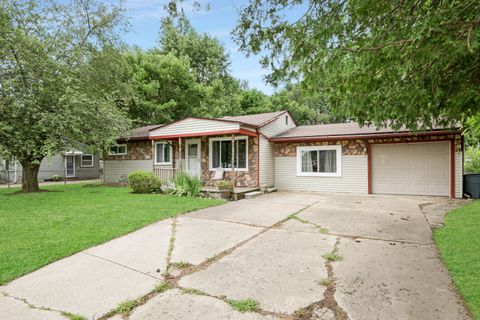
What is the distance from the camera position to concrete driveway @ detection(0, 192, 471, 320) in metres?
2.73

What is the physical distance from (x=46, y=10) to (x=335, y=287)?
579 inches

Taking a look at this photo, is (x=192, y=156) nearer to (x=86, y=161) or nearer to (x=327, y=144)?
(x=327, y=144)

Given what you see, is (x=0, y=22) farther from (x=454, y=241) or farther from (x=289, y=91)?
(x=289, y=91)

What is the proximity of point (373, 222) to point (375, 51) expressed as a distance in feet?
14.5

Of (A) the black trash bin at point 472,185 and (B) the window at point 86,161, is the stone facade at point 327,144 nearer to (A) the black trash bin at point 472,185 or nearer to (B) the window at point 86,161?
(A) the black trash bin at point 472,185

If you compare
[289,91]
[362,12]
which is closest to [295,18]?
[362,12]

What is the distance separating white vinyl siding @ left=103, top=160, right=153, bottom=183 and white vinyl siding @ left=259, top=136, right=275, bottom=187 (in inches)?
272

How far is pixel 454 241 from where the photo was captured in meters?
4.59

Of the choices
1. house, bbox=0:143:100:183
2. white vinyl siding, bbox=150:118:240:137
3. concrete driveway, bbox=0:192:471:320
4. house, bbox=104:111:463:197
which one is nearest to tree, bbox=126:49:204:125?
house, bbox=0:143:100:183

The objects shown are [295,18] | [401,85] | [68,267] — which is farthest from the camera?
[68,267]

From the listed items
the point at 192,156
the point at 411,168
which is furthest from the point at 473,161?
the point at 192,156

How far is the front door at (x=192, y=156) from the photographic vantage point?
13.5 metres

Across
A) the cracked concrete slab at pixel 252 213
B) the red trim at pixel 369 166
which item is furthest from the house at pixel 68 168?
the red trim at pixel 369 166

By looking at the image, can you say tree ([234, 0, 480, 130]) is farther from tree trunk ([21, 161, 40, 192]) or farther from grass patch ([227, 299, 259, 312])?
tree trunk ([21, 161, 40, 192])
